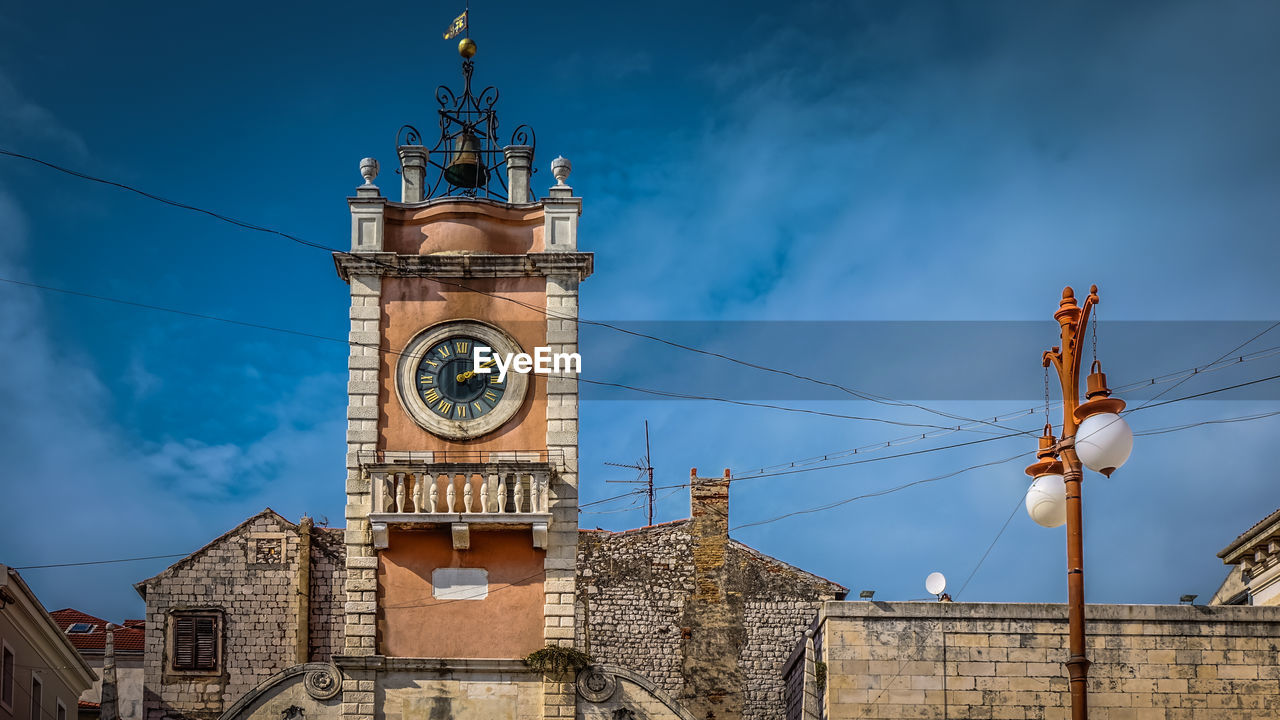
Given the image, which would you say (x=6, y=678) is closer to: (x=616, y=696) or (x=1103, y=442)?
(x=616, y=696)

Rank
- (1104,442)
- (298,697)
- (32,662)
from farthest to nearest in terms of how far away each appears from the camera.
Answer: (32,662), (298,697), (1104,442)

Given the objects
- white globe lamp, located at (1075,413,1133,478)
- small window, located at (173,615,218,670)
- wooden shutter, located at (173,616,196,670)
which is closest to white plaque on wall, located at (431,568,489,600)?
white globe lamp, located at (1075,413,1133,478)

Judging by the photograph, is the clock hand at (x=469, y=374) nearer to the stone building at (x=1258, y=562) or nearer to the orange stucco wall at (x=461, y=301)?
the orange stucco wall at (x=461, y=301)

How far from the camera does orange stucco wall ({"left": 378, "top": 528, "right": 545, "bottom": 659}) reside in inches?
989

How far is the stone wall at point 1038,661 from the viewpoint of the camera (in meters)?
23.9

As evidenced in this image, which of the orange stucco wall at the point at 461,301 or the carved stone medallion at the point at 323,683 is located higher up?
the orange stucco wall at the point at 461,301

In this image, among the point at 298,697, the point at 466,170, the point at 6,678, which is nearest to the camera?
the point at 298,697

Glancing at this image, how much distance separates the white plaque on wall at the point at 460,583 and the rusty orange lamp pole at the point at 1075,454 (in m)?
9.92

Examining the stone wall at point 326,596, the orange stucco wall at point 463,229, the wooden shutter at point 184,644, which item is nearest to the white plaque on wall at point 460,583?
the orange stucco wall at point 463,229

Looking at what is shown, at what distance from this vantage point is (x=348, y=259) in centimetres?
2636

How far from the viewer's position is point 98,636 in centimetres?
4072

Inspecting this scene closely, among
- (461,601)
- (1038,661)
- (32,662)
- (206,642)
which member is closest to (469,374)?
(461,601)

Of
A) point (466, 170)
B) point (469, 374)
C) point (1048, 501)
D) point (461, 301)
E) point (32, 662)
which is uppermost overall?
point (466, 170)
